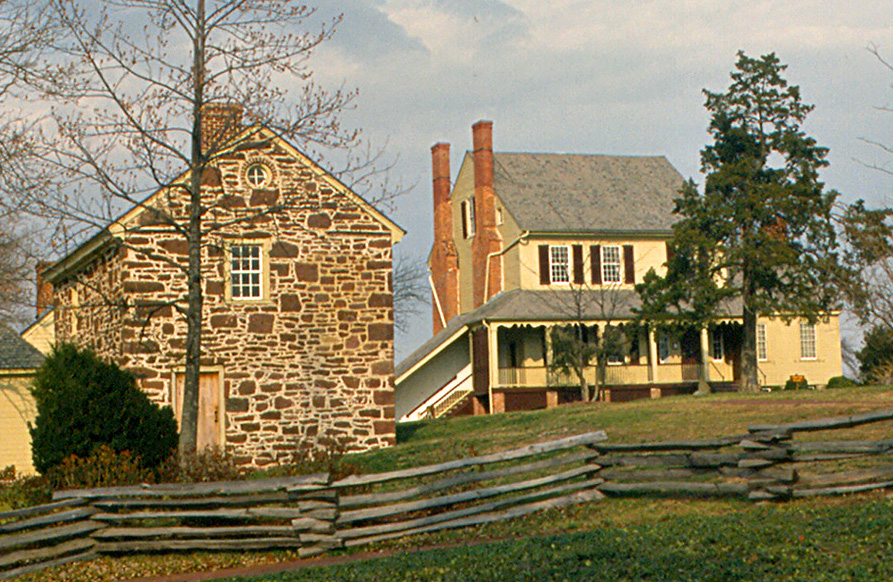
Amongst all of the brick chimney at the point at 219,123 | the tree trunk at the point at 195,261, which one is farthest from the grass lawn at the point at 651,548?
the brick chimney at the point at 219,123

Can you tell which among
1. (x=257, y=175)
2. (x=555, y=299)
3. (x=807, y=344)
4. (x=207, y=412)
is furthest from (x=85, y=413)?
(x=807, y=344)

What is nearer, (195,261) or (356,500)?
(356,500)

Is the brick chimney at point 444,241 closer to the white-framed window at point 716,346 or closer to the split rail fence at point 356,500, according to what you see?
the white-framed window at point 716,346

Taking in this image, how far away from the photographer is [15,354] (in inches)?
991

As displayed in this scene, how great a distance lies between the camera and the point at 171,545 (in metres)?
12.6

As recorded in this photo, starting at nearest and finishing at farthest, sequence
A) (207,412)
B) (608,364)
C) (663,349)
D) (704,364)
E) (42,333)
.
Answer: (207,412) < (42,333) < (608,364) < (704,364) < (663,349)

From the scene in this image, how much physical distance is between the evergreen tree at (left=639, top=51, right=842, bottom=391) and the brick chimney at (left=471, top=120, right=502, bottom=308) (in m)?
7.04

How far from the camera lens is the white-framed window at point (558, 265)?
38.9 metres

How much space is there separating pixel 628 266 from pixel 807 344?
8260 mm

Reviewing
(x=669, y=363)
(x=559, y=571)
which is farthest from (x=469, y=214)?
(x=559, y=571)

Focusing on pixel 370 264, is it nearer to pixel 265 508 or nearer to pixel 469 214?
pixel 265 508

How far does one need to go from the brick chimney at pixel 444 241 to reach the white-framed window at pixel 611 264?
22.4 feet

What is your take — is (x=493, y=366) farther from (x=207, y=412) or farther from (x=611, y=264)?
(x=207, y=412)

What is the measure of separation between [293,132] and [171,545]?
20.4 feet
